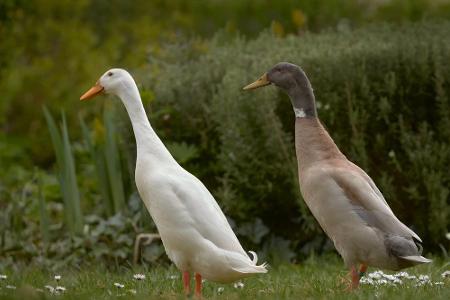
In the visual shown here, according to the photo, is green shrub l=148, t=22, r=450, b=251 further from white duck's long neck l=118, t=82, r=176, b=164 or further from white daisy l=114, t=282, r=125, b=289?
white daisy l=114, t=282, r=125, b=289

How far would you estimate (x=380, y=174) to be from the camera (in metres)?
7.70

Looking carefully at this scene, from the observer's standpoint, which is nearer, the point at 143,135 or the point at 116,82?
the point at 143,135

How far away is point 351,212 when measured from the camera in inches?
218

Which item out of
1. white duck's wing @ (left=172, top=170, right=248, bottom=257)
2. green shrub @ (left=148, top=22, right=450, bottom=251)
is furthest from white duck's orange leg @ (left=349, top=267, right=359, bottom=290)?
green shrub @ (left=148, top=22, right=450, bottom=251)

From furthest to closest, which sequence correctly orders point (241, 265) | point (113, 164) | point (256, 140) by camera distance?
point (113, 164) < point (256, 140) < point (241, 265)

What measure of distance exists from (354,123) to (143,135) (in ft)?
7.58

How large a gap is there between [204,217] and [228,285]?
79cm

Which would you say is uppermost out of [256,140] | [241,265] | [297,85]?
[297,85]

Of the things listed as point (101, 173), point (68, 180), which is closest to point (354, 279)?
point (68, 180)

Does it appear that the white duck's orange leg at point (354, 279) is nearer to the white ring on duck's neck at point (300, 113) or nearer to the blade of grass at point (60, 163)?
the white ring on duck's neck at point (300, 113)

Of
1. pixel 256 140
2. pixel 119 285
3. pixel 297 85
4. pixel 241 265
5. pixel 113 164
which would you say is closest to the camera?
pixel 241 265

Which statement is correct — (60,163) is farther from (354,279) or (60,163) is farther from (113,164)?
(354,279)

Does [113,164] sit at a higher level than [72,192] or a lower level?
higher

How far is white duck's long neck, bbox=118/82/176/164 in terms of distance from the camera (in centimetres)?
553
